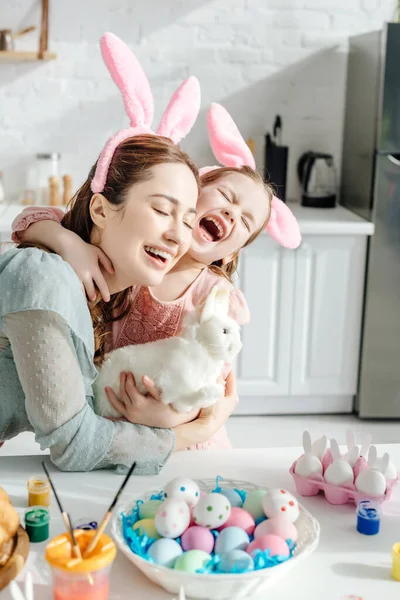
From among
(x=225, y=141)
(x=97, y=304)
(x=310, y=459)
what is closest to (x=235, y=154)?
(x=225, y=141)

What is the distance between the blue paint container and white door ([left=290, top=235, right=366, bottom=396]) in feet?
7.90

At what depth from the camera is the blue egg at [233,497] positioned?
3.95 feet

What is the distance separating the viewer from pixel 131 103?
1.52 metres

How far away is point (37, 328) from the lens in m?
1.26

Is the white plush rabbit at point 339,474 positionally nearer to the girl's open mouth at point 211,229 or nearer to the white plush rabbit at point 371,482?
the white plush rabbit at point 371,482

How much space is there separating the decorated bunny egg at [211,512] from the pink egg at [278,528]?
0.05 meters

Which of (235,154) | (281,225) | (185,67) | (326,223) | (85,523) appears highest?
(185,67)

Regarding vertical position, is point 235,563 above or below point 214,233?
below

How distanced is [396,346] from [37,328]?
8.94 feet

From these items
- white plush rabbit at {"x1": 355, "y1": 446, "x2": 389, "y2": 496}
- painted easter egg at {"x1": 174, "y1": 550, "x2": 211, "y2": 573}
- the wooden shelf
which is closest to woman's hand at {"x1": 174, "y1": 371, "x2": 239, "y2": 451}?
white plush rabbit at {"x1": 355, "y1": 446, "x2": 389, "y2": 496}

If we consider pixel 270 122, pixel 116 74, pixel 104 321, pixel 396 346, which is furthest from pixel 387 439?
pixel 116 74

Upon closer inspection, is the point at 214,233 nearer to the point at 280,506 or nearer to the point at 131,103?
the point at 131,103

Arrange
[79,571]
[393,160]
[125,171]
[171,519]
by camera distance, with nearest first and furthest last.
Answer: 1. [79,571]
2. [171,519]
3. [125,171]
4. [393,160]

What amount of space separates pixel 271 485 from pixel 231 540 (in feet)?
1.09
